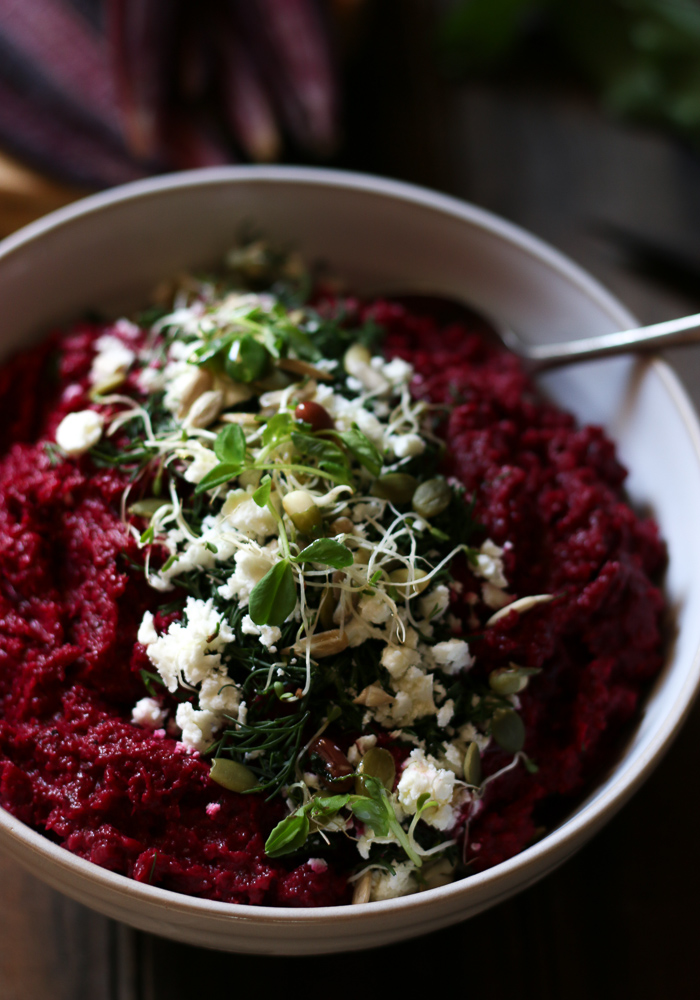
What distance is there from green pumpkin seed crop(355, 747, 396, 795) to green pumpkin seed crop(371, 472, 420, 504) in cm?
51

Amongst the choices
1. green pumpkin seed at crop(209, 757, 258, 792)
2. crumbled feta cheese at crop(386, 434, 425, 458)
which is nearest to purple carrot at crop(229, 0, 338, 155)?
crumbled feta cheese at crop(386, 434, 425, 458)

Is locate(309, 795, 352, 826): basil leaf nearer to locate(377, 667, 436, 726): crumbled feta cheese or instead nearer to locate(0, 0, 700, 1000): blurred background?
locate(377, 667, 436, 726): crumbled feta cheese

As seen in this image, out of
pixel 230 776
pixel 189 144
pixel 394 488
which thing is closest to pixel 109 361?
pixel 394 488

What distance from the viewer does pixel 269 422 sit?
172 centimetres

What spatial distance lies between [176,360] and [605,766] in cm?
134

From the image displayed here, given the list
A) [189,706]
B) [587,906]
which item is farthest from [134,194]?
[587,906]

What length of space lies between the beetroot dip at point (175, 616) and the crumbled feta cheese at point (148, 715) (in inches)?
1.0

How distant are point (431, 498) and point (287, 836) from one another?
710mm

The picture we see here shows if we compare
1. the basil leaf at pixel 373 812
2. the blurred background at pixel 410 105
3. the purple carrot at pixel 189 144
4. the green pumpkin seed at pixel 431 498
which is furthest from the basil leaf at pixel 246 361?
the purple carrot at pixel 189 144

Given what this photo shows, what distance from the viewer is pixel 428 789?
1514 millimetres

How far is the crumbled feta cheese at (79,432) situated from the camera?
1.85 metres

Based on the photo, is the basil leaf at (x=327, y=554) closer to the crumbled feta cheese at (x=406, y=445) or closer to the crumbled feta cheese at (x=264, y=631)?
the crumbled feta cheese at (x=264, y=631)

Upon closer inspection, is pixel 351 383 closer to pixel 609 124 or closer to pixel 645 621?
pixel 645 621

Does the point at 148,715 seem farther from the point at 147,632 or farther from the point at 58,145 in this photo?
the point at 58,145
